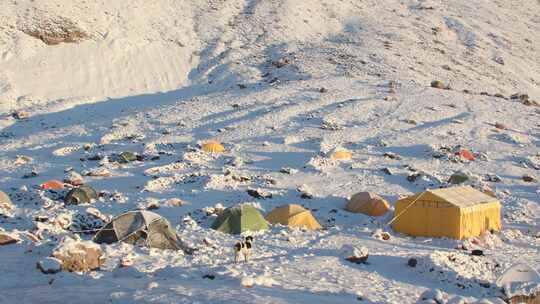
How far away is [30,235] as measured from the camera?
14.8 m

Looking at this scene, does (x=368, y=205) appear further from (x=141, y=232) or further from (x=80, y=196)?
(x=80, y=196)

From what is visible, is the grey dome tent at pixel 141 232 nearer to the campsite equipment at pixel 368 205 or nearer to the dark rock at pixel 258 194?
the dark rock at pixel 258 194

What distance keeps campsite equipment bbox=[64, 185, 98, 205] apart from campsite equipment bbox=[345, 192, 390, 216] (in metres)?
8.99

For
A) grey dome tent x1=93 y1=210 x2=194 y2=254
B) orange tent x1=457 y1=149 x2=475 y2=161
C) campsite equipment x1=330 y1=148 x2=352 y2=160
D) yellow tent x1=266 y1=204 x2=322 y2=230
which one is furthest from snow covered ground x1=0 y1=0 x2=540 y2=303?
yellow tent x1=266 y1=204 x2=322 y2=230

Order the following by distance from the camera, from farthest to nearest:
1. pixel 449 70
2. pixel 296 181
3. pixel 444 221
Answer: pixel 449 70, pixel 296 181, pixel 444 221

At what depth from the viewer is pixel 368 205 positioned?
20906 mm

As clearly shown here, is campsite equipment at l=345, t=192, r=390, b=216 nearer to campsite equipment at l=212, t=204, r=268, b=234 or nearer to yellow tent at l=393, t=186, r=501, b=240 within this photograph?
yellow tent at l=393, t=186, r=501, b=240

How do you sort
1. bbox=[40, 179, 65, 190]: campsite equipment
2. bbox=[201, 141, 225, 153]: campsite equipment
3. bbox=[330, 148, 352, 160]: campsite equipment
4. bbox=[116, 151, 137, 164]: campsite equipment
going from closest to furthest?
bbox=[40, 179, 65, 190]: campsite equipment
bbox=[116, 151, 137, 164]: campsite equipment
bbox=[330, 148, 352, 160]: campsite equipment
bbox=[201, 141, 225, 153]: campsite equipment

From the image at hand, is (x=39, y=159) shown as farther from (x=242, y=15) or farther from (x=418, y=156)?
(x=242, y=15)

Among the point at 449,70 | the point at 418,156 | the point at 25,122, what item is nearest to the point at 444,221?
the point at 418,156

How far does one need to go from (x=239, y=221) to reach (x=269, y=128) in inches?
575

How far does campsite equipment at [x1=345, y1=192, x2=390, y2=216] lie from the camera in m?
20.8

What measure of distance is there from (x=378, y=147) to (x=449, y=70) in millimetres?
17882

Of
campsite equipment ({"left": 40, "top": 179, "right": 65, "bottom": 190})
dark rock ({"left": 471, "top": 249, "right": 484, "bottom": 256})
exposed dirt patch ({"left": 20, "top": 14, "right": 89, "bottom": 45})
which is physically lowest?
dark rock ({"left": 471, "top": 249, "right": 484, "bottom": 256})
